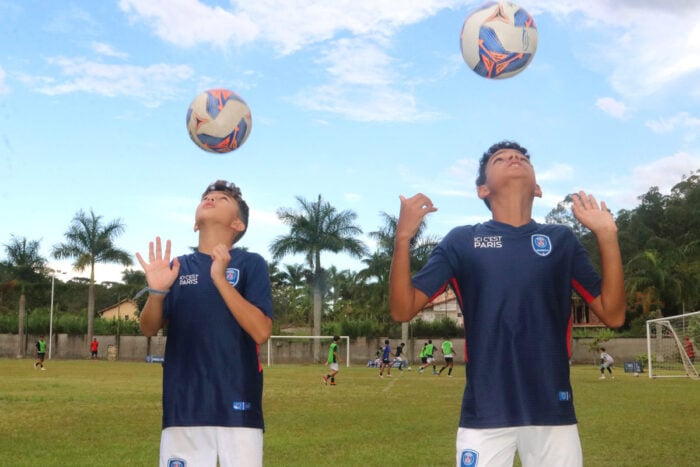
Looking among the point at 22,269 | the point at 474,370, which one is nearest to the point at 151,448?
the point at 474,370

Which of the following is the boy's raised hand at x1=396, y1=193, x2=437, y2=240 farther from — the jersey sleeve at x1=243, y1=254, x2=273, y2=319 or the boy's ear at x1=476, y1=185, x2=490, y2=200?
the jersey sleeve at x1=243, y1=254, x2=273, y2=319

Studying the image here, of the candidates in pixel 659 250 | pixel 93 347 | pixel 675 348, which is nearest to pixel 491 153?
pixel 675 348

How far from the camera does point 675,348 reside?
1583 inches

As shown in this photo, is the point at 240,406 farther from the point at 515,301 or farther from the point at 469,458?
the point at 515,301

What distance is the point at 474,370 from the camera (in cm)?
401

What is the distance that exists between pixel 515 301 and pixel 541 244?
385mm

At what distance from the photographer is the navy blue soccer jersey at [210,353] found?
4.36 meters

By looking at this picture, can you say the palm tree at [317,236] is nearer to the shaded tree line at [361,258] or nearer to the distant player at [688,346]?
the shaded tree line at [361,258]

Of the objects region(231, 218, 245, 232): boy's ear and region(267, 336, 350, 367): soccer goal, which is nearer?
region(231, 218, 245, 232): boy's ear

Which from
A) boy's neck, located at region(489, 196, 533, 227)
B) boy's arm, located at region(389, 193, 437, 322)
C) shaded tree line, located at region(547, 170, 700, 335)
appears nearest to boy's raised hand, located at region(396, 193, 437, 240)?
boy's arm, located at region(389, 193, 437, 322)

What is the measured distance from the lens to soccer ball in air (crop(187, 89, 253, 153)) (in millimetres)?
5992

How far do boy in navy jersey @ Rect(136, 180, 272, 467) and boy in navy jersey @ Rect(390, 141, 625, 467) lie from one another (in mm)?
964

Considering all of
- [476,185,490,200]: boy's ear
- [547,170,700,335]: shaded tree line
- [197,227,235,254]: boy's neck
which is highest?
[547,170,700,335]: shaded tree line

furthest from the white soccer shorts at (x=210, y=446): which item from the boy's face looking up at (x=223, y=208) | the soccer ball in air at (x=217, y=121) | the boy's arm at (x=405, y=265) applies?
the soccer ball in air at (x=217, y=121)
